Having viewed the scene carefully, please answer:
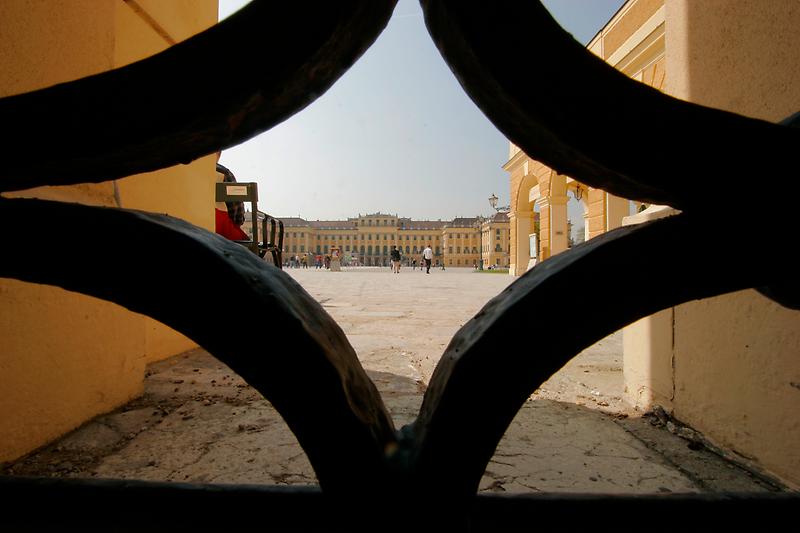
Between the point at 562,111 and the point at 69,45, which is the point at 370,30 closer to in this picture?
the point at 562,111

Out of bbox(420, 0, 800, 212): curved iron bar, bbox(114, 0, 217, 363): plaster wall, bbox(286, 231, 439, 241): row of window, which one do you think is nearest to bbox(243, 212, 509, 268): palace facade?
bbox(286, 231, 439, 241): row of window

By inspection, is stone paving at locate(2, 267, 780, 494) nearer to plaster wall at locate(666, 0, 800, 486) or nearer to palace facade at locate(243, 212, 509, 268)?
plaster wall at locate(666, 0, 800, 486)

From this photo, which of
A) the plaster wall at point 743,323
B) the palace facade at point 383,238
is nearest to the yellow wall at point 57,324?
the plaster wall at point 743,323

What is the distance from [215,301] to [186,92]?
200 millimetres

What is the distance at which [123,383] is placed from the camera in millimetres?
1897

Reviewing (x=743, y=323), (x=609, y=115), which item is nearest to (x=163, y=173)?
(x=609, y=115)

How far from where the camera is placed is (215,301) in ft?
1.25

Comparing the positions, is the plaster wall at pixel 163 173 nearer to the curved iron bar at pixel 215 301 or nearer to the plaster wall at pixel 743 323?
the curved iron bar at pixel 215 301

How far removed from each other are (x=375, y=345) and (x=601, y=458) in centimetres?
212

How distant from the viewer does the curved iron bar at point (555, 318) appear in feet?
1.25

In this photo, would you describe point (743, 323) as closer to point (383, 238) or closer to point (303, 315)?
point (303, 315)

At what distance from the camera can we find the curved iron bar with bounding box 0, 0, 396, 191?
0.38m

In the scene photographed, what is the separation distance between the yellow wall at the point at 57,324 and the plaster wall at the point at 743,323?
2190 millimetres

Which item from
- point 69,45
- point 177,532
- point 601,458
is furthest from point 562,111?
point 69,45
